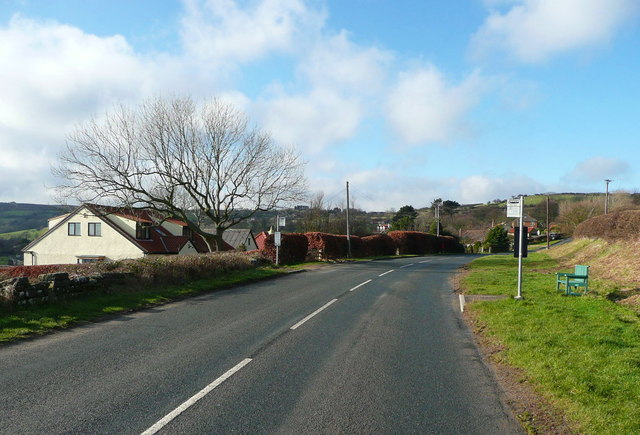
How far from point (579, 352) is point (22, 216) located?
4025 inches

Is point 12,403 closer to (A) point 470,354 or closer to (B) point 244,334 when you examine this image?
(B) point 244,334

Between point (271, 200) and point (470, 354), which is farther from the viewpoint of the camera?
point (271, 200)

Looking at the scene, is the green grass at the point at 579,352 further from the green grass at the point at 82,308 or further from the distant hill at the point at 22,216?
the distant hill at the point at 22,216

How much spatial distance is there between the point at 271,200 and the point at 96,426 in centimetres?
3052

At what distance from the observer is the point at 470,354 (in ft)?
25.7

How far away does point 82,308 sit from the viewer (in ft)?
36.5

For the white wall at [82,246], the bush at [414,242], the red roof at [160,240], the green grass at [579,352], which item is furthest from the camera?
the bush at [414,242]

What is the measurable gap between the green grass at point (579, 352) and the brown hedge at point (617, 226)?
39.8ft

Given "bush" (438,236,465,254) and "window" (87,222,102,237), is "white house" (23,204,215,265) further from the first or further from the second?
"bush" (438,236,465,254)

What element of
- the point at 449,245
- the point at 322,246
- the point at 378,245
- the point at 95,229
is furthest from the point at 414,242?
the point at 95,229

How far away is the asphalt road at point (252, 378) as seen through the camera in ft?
15.6

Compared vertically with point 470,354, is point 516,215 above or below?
above

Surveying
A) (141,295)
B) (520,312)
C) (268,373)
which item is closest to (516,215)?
(520,312)

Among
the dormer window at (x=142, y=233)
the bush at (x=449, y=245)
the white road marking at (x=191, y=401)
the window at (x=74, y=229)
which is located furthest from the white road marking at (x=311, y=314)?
the bush at (x=449, y=245)
